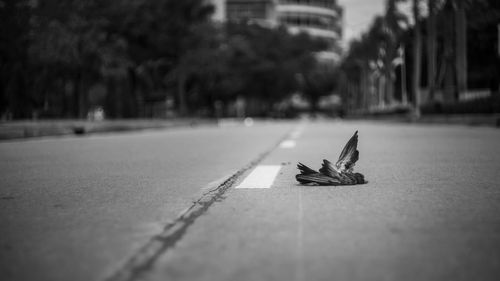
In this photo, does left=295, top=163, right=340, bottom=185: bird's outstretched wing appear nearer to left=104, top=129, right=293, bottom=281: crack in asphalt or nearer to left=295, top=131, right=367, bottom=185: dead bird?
left=295, top=131, right=367, bottom=185: dead bird

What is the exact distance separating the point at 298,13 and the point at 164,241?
132091 mm

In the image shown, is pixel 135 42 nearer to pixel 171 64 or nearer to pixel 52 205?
pixel 171 64

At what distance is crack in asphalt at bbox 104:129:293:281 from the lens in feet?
10.9

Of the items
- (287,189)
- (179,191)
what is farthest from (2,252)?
(287,189)

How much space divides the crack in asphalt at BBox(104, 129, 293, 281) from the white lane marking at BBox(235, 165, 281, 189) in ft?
1.93

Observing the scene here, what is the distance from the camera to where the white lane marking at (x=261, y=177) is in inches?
272

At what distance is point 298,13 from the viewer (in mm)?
132875

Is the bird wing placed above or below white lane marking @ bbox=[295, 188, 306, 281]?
above

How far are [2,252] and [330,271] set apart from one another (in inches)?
77.6

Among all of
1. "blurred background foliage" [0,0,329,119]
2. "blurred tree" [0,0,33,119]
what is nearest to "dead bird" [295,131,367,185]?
"blurred tree" [0,0,33,119]

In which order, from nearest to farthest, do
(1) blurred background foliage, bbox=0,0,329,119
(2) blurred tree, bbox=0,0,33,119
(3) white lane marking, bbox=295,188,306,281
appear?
(3) white lane marking, bbox=295,188,306,281 < (2) blurred tree, bbox=0,0,33,119 < (1) blurred background foliage, bbox=0,0,329,119

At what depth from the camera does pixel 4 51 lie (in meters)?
30.0

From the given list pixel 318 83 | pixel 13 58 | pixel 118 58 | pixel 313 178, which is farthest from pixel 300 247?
pixel 318 83

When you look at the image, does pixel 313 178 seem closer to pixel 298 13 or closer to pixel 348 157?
pixel 348 157
